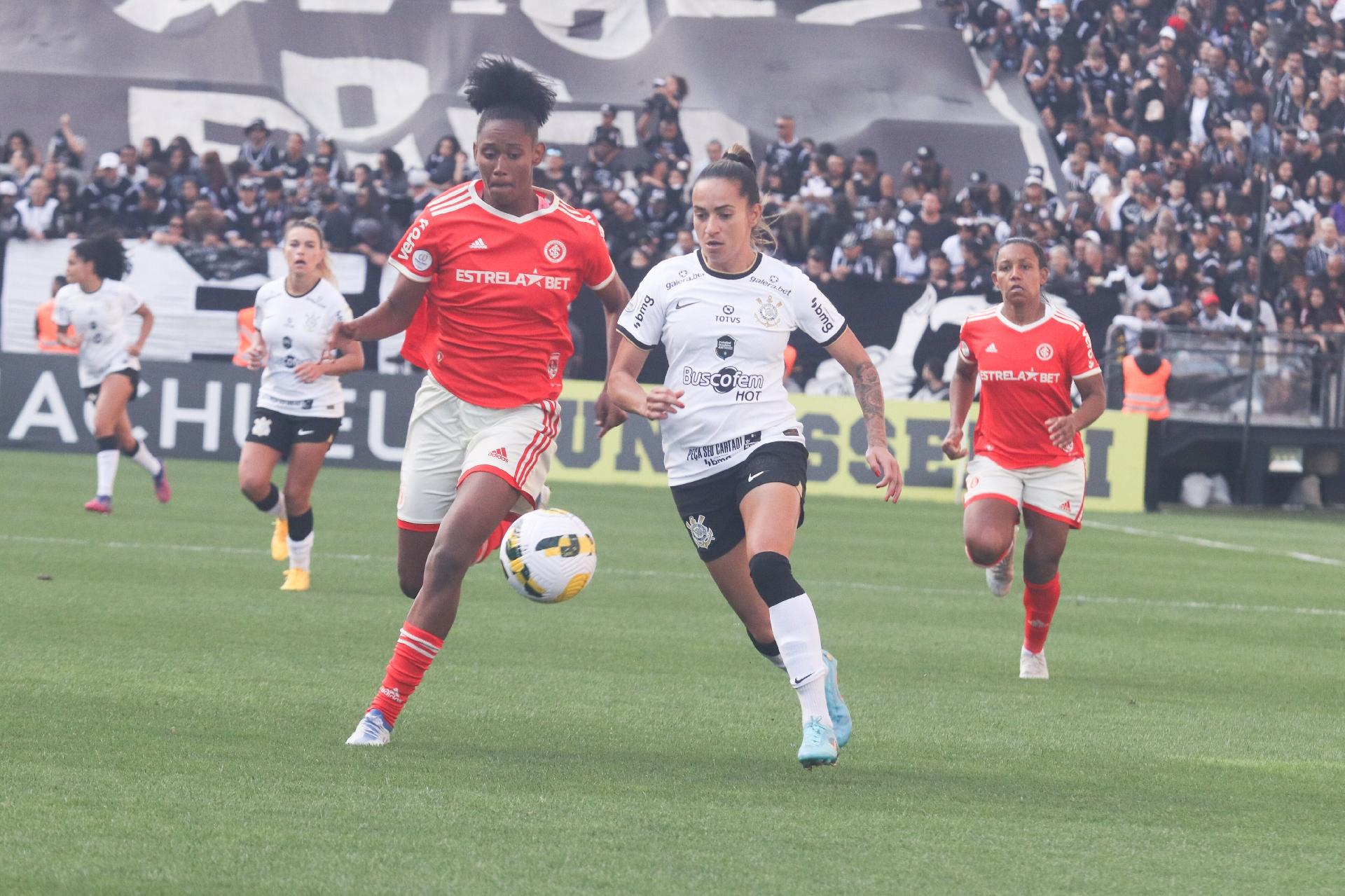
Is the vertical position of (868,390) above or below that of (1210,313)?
below

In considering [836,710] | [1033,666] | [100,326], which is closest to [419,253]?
[836,710]

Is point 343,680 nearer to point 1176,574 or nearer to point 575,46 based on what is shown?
point 1176,574

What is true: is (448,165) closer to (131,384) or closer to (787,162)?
(787,162)

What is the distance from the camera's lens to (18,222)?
24359 mm

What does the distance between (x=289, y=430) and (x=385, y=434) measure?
11395mm

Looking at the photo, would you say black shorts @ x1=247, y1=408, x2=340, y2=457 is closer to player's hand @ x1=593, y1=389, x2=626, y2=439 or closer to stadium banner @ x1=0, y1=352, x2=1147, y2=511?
player's hand @ x1=593, y1=389, x2=626, y2=439

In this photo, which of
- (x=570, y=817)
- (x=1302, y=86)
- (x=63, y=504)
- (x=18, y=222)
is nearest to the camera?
(x=570, y=817)

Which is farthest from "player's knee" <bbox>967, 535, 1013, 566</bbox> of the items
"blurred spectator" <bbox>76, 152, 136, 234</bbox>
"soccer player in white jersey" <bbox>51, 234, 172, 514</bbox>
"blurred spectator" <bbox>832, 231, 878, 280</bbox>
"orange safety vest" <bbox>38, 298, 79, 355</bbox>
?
"blurred spectator" <bbox>76, 152, 136, 234</bbox>

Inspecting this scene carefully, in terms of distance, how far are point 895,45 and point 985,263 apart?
928 cm

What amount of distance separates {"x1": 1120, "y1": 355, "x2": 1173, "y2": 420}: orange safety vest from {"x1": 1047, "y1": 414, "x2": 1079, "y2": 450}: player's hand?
14571 millimetres

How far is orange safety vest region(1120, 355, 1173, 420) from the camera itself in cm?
2334

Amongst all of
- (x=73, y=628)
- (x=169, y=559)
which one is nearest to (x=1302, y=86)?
(x=169, y=559)

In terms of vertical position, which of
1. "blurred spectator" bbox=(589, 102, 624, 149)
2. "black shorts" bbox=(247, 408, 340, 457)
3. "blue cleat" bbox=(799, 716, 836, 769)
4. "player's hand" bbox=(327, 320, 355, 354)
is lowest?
"blue cleat" bbox=(799, 716, 836, 769)

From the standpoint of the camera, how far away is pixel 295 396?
11.8 meters
